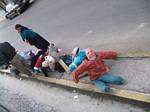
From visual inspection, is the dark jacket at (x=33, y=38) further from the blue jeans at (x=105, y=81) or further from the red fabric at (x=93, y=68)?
the blue jeans at (x=105, y=81)

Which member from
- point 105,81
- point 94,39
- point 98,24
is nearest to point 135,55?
point 105,81

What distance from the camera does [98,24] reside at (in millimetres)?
10102

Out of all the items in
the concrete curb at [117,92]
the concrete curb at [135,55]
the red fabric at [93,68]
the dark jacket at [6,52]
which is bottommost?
the concrete curb at [117,92]

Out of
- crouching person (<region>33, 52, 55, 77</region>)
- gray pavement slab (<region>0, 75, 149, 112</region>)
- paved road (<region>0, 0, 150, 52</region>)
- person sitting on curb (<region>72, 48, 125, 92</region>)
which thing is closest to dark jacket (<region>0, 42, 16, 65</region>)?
crouching person (<region>33, 52, 55, 77</region>)

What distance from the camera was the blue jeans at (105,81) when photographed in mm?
6574

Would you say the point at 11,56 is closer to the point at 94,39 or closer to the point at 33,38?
the point at 33,38

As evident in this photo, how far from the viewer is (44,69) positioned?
9141 millimetres

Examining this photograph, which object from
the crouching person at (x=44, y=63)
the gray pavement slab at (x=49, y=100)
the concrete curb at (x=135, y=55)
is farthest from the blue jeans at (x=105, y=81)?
the crouching person at (x=44, y=63)

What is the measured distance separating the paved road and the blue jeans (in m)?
1.17

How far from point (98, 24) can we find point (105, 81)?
367cm

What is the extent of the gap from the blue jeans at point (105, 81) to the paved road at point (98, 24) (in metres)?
1.17

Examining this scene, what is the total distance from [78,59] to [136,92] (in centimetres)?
194

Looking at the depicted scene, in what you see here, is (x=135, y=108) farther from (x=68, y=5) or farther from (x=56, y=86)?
(x=68, y=5)

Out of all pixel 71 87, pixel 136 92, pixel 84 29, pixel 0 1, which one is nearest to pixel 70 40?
pixel 84 29
